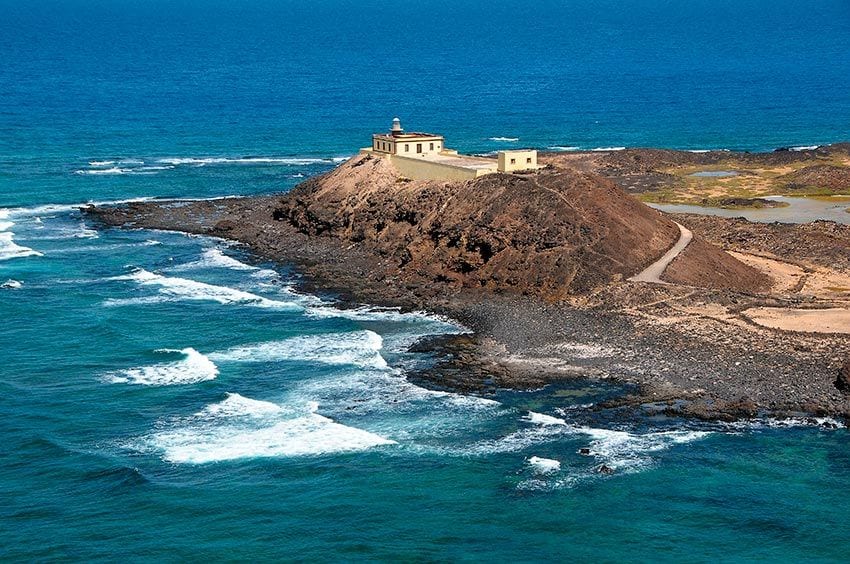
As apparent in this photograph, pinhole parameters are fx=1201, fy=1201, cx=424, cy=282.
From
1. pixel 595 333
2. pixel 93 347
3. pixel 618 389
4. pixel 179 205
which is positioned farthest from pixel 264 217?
pixel 618 389

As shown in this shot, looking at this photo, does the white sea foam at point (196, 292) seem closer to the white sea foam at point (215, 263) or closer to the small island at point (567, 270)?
the white sea foam at point (215, 263)

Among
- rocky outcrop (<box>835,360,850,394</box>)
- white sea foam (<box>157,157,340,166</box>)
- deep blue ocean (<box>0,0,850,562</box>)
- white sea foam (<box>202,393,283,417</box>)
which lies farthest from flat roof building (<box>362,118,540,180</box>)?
white sea foam (<box>157,157,340,166</box>)

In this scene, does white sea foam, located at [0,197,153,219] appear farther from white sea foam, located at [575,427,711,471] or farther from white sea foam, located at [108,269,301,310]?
white sea foam, located at [575,427,711,471]

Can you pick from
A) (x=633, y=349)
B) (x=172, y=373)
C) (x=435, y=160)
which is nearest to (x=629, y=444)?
(x=633, y=349)

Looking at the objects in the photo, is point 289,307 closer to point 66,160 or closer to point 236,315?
point 236,315

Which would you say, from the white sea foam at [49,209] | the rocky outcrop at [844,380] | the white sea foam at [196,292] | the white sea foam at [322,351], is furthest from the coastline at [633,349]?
the white sea foam at [49,209]
